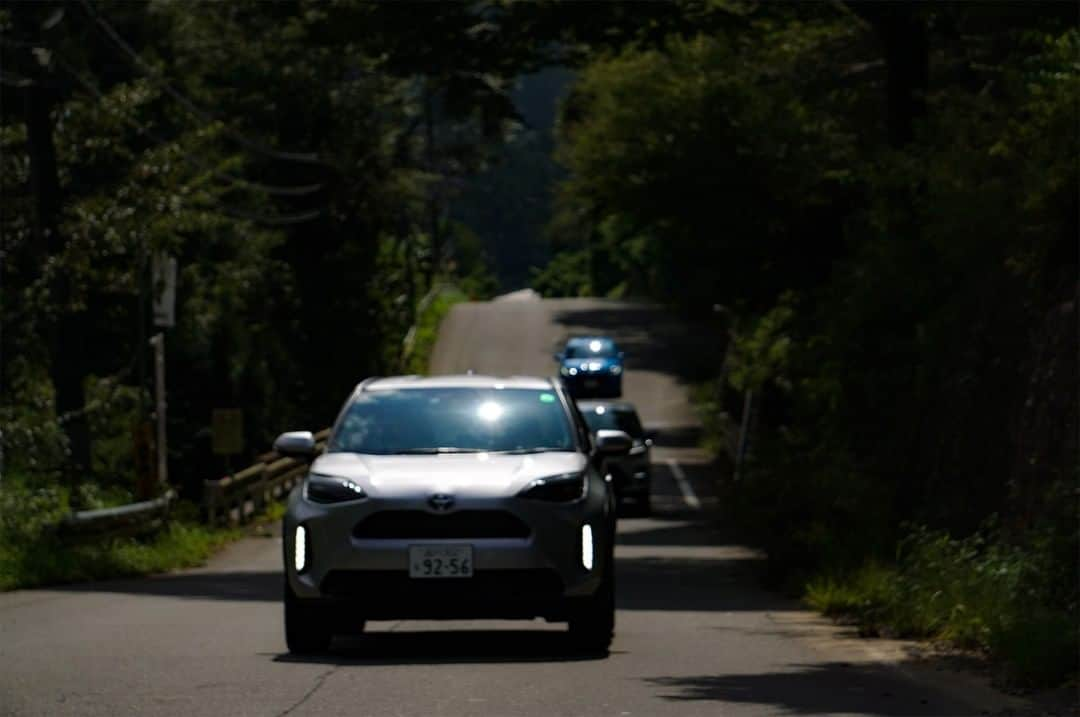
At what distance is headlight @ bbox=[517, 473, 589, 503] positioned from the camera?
14086mm

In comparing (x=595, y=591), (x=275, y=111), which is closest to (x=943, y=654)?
(x=595, y=591)

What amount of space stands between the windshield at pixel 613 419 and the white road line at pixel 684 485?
85.2 inches

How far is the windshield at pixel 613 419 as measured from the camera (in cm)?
3756

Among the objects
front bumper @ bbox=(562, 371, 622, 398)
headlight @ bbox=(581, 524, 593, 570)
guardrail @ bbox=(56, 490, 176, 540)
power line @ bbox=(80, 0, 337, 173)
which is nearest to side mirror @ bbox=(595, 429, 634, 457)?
headlight @ bbox=(581, 524, 593, 570)

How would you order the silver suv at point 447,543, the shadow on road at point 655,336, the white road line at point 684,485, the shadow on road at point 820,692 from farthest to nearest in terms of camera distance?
the shadow on road at point 655,336
the white road line at point 684,485
the silver suv at point 447,543
the shadow on road at point 820,692

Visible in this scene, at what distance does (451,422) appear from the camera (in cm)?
1524

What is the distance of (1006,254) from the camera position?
21625 millimetres

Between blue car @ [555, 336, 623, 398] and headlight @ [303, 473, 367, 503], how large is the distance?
48.5 meters

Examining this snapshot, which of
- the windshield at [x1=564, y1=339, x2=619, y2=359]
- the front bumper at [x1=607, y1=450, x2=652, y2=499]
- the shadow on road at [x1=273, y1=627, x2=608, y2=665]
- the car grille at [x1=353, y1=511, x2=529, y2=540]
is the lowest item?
the windshield at [x1=564, y1=339, x2=619, y2=359]

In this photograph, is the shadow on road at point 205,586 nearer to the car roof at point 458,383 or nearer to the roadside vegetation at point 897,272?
the roadside vegetation at point 897,272

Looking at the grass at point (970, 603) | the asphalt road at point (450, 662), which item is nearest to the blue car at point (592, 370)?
the asphalt road at point (450, 662)

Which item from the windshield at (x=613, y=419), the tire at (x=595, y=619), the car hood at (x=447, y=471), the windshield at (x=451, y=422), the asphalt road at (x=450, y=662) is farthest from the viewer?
the windshield at (x=613, y=419)

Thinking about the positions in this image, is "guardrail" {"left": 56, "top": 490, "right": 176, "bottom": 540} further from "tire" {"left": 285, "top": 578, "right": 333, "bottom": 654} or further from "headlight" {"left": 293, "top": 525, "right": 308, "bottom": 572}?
"headlight" {"left": 293, "top": 525, "right": 308, "bottom": 572}

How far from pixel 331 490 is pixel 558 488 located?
1.34 m
